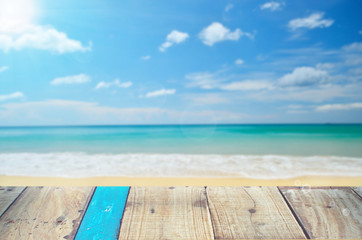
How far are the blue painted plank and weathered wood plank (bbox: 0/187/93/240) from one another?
3 cm

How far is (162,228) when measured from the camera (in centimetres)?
89

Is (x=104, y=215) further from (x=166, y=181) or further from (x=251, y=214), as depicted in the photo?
(x=166, y=181)

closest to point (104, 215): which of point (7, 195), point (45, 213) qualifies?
point (45, 213)

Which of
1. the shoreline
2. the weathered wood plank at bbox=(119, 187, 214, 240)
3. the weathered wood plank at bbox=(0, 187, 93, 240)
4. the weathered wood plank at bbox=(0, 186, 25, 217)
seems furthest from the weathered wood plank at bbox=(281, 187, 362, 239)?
the shoreline

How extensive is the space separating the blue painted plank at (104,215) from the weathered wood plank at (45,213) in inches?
1.2

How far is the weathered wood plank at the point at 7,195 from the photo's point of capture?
1027 millimetres

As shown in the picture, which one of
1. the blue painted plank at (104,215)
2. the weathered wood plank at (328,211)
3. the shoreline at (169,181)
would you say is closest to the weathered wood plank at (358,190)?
the weathered wood plank at (328,211)

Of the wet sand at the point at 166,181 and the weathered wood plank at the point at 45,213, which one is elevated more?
the weathered wood plank at the point at 45,213

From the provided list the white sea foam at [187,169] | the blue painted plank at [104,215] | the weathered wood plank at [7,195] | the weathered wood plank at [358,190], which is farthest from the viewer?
the white sea foam at [187,169]

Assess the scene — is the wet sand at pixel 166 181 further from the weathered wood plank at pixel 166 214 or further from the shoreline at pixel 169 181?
the weathered wood plank at pixel 166 214

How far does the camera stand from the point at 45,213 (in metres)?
0.98

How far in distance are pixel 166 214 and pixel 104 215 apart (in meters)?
0.23

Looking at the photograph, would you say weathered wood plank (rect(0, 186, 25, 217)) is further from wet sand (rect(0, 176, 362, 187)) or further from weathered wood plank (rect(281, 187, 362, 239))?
wet sand (rect(0, 176, 362, 187))

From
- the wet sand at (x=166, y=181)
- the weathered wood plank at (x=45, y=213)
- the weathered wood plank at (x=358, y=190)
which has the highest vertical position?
the weathered wood plank at (x=358, y=190)
